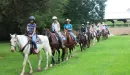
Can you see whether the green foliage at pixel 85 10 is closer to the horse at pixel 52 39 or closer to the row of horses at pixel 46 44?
the row of horses at pixel 46 44

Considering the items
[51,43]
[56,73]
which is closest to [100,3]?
[51,43]

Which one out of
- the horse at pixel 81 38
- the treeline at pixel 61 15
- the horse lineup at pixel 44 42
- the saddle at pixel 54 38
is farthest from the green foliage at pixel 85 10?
the saddle at pixel 54 38

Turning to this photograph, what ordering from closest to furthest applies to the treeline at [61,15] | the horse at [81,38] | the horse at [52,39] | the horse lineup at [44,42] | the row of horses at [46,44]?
the row of horses at [46,44], the horse lineup at [44,42], the horse at [52,39], the horse at [81,38], the treeline at [61,15]

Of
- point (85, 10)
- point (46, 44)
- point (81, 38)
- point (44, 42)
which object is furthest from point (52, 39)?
point (85, 10)

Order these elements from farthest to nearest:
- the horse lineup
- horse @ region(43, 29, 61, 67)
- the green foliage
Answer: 1. the green foliage
2. horse @ region(43, 29, 61, 67)
3. the horse lineup

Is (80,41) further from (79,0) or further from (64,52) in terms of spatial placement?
(79,0)

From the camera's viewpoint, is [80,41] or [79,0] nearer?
[80,41]

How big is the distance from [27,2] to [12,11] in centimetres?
172

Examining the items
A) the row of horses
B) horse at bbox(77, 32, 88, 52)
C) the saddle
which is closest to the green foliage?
horse at bbox(77, 32, 88, 52)

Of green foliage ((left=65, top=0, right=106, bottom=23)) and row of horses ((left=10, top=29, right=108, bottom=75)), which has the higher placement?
green foliage ((left=65, top=0, right=106, bottom=23))

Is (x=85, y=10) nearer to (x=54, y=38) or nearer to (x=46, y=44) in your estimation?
(x=54, y=38)

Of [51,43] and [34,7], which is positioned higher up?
[34,7]

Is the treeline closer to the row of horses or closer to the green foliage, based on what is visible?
the green foliage

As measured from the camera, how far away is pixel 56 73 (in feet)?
48.1
